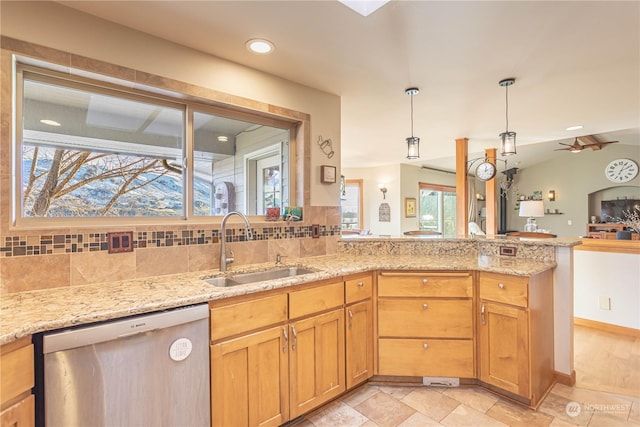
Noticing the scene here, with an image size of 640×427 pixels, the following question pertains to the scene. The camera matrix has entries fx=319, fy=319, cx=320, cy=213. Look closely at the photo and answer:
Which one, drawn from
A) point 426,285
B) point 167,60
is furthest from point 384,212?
point 167,60

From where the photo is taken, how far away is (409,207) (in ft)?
25.3

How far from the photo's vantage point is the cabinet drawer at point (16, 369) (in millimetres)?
1043

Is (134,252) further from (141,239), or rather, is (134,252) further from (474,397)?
(474,397)

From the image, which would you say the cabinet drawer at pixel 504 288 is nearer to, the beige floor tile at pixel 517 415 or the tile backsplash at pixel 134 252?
the beige floor tile at pixel 517 415

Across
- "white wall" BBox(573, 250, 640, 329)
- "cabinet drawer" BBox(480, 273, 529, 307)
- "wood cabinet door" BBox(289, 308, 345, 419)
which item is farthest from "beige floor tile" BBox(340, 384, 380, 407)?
"white wall" BBox(573, 250, 640, 329)

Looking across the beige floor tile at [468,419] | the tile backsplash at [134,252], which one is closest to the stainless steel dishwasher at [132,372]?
the tile backsplash at [134,252]

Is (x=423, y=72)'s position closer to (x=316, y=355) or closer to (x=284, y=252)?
(x=284, y=252)

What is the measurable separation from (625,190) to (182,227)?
1090 centimetres

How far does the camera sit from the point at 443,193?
29.4 feet

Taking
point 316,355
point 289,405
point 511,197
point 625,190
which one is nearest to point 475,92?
point 316,355

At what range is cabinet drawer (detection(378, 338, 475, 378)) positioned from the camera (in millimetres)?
2240

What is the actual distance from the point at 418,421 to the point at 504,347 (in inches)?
29.2

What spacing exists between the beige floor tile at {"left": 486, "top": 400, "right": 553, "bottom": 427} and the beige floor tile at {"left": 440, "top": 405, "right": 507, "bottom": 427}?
51 mm

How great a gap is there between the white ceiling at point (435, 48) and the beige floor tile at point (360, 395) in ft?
7.67
